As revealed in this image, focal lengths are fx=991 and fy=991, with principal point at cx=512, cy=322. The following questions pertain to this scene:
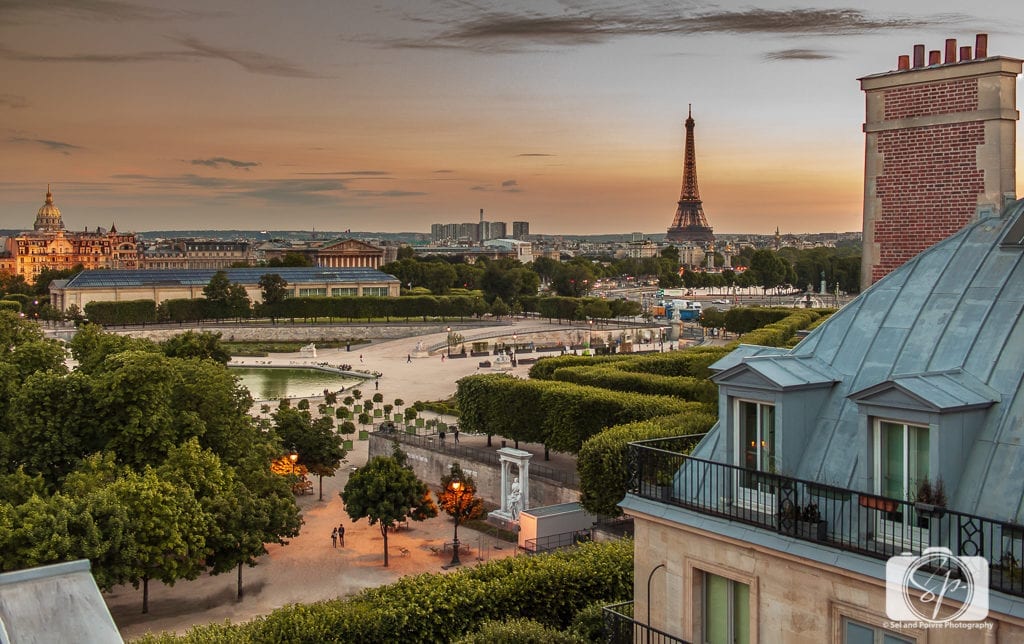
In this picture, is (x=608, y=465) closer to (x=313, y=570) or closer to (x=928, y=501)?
(x=313, y=570)

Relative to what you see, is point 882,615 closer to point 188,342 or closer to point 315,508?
point 315,508

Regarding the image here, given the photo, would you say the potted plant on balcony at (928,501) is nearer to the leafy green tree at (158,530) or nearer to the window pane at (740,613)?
the window pane at (740,613)

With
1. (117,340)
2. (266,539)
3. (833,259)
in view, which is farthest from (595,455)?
(833,259)

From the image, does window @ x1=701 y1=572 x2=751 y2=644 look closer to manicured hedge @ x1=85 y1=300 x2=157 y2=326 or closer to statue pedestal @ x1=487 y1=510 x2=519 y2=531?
statue pedestal @ x1=487 y1=510 x2=519 y2=531

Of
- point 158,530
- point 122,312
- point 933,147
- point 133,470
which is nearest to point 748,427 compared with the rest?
point 933,147

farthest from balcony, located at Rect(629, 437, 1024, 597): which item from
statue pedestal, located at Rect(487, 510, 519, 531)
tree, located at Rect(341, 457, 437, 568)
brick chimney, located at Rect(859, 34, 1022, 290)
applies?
statue pedestal, located at Rect(487, 510, 519, 531)
